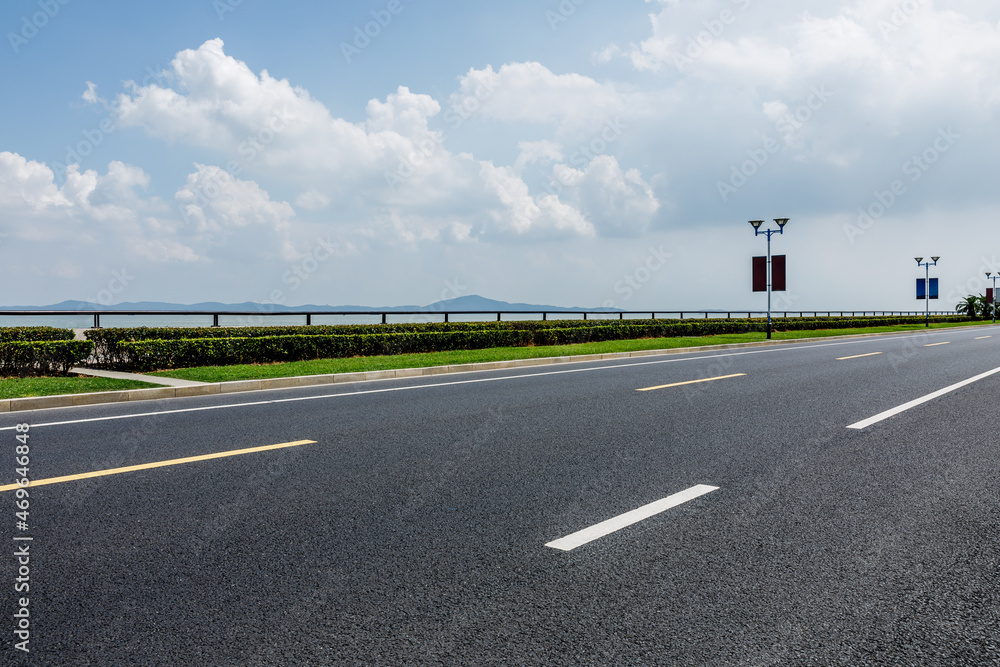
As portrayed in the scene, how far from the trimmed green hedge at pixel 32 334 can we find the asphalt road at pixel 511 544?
11.8 metres

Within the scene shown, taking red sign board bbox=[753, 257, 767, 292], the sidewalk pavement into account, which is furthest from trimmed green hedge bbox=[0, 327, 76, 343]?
red sign board bbox=[753, 257, 767, 292]

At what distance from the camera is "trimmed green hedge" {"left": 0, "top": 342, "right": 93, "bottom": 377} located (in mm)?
13578

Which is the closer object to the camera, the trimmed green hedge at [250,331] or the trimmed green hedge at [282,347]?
the trimmed green hedge at [282,347]

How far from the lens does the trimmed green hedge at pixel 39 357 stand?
13578mm

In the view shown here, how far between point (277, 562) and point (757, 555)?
270cm

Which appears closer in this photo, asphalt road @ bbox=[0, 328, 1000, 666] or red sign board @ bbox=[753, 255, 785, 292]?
asphalt road @ bbox=[0, 328, 1000, 666]

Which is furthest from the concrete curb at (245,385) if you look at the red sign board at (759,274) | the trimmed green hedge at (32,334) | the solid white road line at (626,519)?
the red sign board at (759,274)

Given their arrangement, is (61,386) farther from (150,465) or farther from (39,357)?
(150,465)

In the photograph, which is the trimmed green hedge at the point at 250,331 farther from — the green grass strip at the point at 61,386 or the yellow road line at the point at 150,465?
the yellow road line at the point at 150,465

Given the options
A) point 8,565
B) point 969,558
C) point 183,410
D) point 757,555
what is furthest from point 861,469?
point 183,410

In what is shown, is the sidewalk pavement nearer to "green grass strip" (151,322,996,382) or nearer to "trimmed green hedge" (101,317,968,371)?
"green grass strip" (151,322,996,382)

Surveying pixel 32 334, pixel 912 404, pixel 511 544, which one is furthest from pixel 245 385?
pixel 912 404

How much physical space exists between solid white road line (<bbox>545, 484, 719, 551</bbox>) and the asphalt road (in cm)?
8

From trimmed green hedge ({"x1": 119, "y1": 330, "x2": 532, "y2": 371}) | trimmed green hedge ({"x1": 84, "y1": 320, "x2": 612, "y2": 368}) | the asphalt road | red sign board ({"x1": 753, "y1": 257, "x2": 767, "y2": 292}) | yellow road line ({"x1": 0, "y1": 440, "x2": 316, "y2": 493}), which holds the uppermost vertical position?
red sign board ({"x1": 753, "y1": 257, "x2": 767, "y2": 292})
